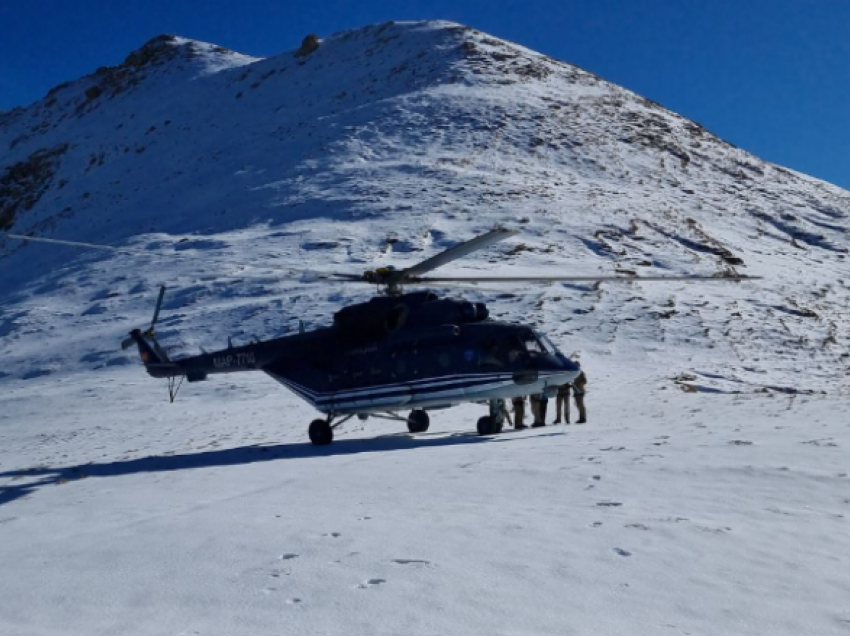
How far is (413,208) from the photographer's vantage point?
43594 mm

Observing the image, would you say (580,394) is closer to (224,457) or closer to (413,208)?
(224,457)

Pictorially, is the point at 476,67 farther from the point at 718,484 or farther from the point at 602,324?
the point at 718,484

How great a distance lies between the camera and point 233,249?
39969 millimetres

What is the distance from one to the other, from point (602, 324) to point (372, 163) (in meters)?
27.6

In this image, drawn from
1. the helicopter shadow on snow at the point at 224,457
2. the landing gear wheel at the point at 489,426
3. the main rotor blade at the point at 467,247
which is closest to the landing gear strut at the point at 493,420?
the landing gear wheel at the point at 489,426

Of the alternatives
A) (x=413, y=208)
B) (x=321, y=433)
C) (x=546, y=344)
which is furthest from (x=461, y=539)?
(x=413, y=208)

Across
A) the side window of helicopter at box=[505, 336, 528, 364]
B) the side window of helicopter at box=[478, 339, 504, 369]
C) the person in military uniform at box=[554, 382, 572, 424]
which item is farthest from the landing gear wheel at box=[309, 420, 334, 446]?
the person in military uniform at box=[554, 382, 572, 424]

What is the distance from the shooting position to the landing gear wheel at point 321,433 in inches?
591

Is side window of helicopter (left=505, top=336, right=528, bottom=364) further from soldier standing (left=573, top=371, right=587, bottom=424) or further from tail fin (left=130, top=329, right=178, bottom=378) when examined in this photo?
tail fin (left=130, top=329, right=178, bottom=378)

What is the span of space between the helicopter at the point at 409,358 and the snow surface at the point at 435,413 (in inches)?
38.2

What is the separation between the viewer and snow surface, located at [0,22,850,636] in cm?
508

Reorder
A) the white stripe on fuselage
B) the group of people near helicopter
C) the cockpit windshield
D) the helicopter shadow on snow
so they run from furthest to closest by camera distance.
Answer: the group of people near helicopter
the cockpit windshield
the white stripe on fuselage
the helicopter shadow on snow

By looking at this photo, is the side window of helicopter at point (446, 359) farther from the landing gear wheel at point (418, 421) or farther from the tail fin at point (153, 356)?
the tail fin at point (153, 356)

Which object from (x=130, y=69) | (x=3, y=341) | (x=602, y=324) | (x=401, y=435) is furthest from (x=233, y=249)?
(x=130, y=69)
